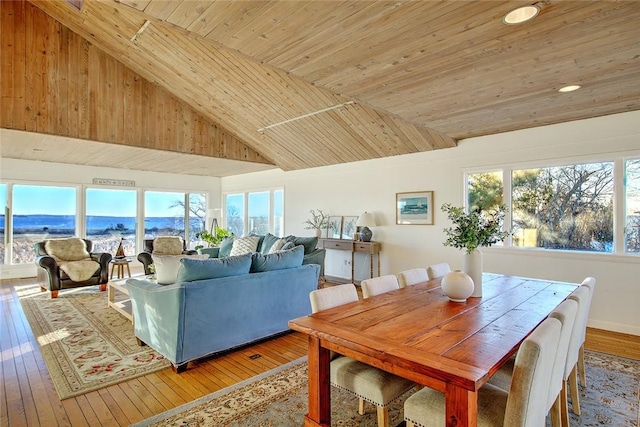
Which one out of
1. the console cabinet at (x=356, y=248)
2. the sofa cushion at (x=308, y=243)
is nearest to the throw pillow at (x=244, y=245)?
the sofa cushion at (x=308, y=243)

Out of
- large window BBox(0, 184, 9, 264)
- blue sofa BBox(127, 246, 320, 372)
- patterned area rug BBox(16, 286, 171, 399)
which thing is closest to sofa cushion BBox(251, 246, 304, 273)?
blue sofa BBox(127, 246, 320, 372)

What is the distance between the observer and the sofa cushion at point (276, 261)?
3.43m

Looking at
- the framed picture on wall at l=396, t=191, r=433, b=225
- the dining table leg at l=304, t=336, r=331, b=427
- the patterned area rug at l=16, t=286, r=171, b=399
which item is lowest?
the patterned area rug at l=16, t=286, r=171, b=399

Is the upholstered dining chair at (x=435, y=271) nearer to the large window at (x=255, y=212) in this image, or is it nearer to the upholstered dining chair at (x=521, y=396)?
the upholstered dining chair at (x=521, y=396)

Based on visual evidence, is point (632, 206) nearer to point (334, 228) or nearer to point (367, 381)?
point (367, 381)

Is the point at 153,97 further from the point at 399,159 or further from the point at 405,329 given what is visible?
the point at 405,329

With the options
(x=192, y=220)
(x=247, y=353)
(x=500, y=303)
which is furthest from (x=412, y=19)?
(x=192, y=220)

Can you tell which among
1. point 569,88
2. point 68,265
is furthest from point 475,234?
point 68,265

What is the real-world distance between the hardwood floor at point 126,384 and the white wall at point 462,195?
690 millimetres

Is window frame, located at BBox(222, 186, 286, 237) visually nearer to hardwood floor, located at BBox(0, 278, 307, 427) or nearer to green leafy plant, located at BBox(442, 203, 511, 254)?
hardwood floor, located at BBox(0, 278, 307, 427)

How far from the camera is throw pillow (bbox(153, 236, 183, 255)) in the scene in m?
7.09

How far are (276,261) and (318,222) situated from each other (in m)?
3.77

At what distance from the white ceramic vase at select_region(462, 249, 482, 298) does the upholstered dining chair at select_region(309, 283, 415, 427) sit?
2.81 feet

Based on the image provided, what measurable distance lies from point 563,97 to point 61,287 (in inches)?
291
